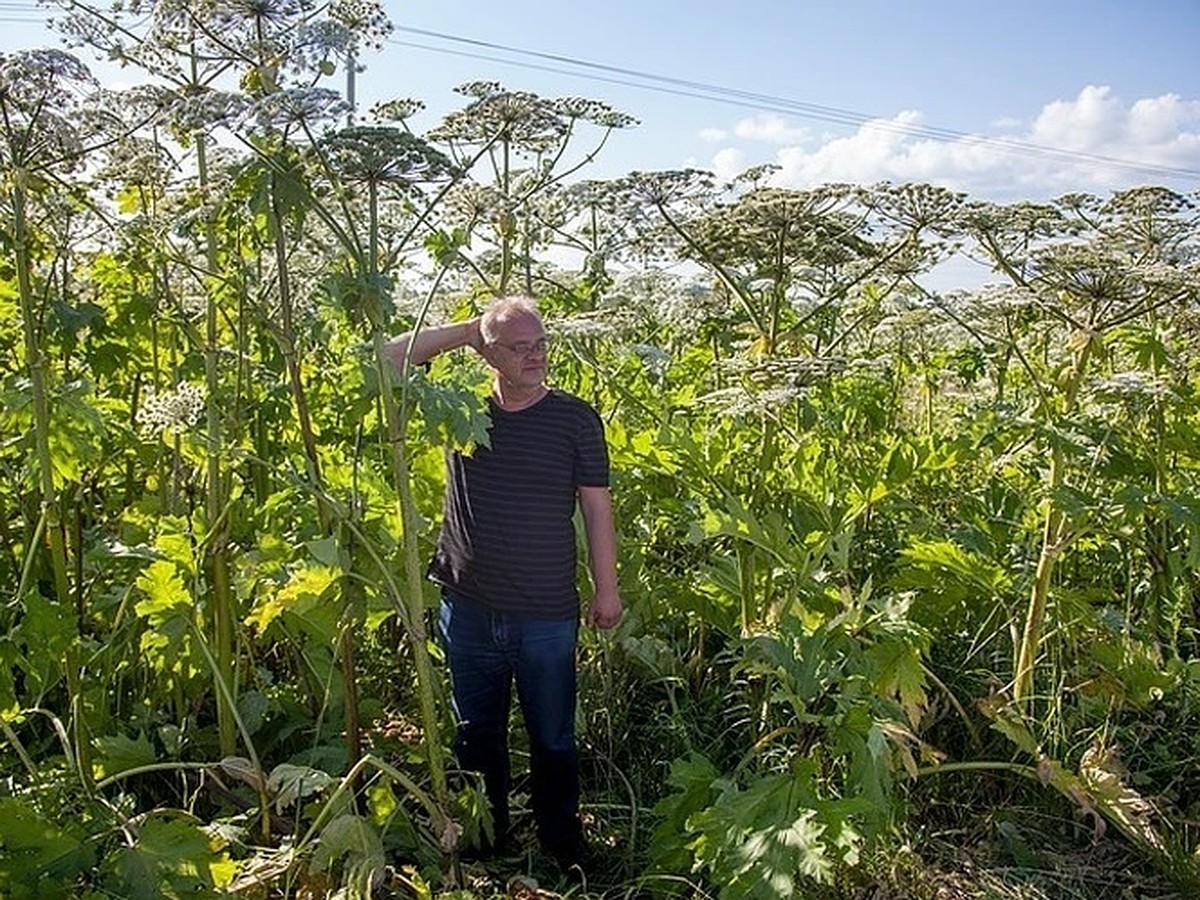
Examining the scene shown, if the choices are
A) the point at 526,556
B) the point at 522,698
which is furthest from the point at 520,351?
the point at 522,698

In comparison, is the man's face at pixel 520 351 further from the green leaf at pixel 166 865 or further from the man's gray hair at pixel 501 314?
the green leaf at pixel 166 865

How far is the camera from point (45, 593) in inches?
207

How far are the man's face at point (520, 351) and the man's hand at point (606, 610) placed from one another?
2.71 ft

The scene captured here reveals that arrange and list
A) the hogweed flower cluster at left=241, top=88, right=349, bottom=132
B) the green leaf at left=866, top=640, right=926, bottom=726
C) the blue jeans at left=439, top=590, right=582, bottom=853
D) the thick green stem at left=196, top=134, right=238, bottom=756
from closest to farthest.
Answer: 1. the hogweed flower cluster at left=241, top=88, right=349, bottom=132
2. the thick green stem at left=196, top=134, right=238, bottom=756
3. the green leaf at left=866, top=640, right=926, bottom=726
4. the blue jeans at left=439, top=590, right=582, bottom=853

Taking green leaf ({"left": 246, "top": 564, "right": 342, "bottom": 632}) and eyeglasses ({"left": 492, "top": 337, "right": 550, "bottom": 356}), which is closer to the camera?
green leaf ({"left": 246, "top": 564, "right": 342, "bottom": 632})

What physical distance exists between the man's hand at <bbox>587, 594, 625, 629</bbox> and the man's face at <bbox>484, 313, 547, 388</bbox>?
83 centimetres

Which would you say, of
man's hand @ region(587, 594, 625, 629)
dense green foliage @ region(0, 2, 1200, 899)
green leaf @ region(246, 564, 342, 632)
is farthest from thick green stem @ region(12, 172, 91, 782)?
man's hand @ region(587, 594, 625, 629)

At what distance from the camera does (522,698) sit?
4332 millimetres

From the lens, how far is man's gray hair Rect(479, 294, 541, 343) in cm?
405

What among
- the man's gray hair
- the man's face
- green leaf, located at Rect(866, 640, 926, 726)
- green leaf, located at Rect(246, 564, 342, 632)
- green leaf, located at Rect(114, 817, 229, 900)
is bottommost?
green leaf, located at Rect(114, 817, 229, 900)

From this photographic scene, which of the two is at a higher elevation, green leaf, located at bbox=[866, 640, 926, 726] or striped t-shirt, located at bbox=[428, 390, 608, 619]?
striped t-shirt, located at bbox=[428, 390, 608, 619]

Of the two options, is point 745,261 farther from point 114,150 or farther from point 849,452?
point 114,150

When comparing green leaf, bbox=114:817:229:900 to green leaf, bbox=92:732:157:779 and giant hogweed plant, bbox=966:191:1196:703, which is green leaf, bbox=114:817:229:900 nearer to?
green leaf, bbox=92:732:157:779

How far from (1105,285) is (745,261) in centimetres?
130
